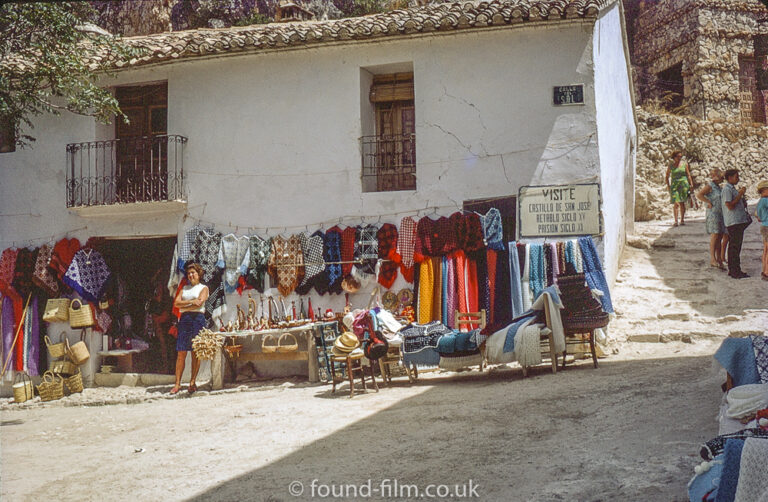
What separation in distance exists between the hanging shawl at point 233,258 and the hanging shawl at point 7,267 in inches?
143

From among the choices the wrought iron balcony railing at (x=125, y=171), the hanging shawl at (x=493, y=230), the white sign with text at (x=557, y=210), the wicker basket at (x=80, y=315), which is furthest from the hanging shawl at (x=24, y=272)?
the white sign with text at (x=557, y=210)

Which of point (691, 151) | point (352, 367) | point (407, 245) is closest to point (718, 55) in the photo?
point (691, 151)

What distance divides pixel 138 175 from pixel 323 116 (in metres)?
3.30

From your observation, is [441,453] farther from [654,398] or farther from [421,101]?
[421,101]

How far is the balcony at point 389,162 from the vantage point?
35.2 ft

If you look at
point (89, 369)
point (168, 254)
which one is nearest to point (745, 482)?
point (89, 369)

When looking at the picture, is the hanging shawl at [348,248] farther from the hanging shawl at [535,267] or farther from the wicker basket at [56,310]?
the wicker basket at [56,310]

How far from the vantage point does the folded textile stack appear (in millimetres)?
8242

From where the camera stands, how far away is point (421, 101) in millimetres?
10406

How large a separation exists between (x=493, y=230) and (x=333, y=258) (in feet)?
7.43

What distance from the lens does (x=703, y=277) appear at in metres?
11.3

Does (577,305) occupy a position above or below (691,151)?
below

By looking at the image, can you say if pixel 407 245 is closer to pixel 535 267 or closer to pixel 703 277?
pixel 535 267

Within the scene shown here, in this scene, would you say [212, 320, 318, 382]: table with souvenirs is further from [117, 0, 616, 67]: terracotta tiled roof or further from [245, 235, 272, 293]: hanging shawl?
[117, 0, 616, 67]: terracotta tiled roof
